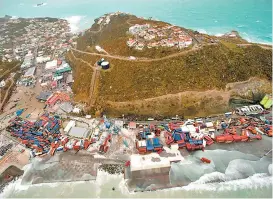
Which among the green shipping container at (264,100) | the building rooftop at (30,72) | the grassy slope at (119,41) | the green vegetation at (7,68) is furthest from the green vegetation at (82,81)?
the green shipping container at (264,100)

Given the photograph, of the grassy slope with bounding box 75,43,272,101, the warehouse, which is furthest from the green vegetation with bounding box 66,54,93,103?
the warehouse

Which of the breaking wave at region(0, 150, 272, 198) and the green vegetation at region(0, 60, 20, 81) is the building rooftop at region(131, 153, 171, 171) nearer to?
the breaking wave at region(0, 150, 272, 198)

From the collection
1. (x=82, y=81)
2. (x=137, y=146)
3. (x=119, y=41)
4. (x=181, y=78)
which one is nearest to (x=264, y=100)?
(x=181, y=78)

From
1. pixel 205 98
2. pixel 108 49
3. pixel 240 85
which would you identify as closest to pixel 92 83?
pixel 108 49

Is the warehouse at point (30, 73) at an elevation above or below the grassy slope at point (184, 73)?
below

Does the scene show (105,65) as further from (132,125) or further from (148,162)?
(148,162)

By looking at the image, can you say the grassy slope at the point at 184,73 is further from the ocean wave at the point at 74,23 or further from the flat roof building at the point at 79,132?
the ocean wave at the point at 74,23

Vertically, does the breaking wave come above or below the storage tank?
below

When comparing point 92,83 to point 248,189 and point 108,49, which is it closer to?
point 108,49
